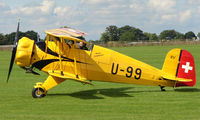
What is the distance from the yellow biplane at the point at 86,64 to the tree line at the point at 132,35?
9378cm

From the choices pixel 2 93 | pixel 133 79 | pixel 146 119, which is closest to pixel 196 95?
pixel 133 79

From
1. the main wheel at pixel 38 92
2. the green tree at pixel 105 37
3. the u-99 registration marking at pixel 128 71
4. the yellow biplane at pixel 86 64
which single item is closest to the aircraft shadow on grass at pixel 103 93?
the yellow biplane at pixel 86 64

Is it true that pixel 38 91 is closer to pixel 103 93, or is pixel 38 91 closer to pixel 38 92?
pixel 38 92

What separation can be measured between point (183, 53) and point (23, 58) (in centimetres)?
599

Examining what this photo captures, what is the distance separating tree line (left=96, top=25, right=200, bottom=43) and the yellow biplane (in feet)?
308

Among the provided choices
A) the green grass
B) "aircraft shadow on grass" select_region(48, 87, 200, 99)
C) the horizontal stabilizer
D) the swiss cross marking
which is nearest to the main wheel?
the green grass

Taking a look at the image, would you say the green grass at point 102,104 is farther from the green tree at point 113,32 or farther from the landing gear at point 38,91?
the green tree at point 113,32

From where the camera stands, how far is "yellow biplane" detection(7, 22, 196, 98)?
1048cm

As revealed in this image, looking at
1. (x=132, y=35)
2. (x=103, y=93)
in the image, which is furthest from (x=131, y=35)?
(x=103, y=93)

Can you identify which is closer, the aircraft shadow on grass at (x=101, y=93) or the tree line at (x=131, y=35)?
the aircraft shadow on grass at (x=101, y=93)

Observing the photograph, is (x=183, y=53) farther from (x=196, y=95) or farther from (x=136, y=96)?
(x=136, y=96)

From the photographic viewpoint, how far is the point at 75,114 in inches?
319

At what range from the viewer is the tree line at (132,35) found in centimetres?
12756

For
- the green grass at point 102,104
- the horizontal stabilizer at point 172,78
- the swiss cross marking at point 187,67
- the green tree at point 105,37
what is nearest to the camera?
the green grass at point 102,104
